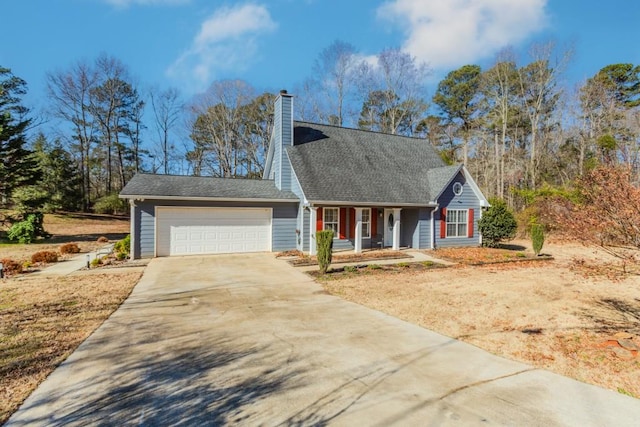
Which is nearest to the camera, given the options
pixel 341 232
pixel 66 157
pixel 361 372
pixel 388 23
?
pixel 361 372

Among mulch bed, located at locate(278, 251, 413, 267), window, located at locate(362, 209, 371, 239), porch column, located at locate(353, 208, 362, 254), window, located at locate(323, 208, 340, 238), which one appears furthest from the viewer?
window, located at locate(362, 209, 371, 239)

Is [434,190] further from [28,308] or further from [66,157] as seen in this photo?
[66,157]

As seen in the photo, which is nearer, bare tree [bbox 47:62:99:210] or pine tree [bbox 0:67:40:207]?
pine tree [bbox 0:67:40:207]

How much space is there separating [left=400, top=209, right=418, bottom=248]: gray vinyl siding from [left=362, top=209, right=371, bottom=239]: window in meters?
1.98

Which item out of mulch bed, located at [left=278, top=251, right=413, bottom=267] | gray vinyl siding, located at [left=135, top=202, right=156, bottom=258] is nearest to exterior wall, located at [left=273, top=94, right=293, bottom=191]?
mulch bed, located at [left=278, top=251, right=413, bottom=267]

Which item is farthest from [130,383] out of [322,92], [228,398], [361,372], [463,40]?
[322,92]

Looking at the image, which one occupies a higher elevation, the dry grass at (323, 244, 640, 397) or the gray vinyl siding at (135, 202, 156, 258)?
the gray vinyl siding at (135, 202, 156, 258)

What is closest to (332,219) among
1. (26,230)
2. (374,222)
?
(374,222)

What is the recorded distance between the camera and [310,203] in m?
14.1

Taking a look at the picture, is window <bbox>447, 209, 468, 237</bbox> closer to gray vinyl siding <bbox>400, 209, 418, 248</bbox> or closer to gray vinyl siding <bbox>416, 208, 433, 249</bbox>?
gray vinyl siding <bbox>416, 208, 433, 249</bbox>

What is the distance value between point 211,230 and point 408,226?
9.65 meters

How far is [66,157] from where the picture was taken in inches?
1236

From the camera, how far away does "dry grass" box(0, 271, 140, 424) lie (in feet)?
12.8

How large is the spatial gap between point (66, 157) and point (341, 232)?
30.2 meters
